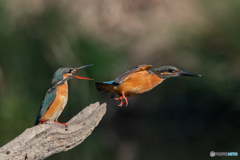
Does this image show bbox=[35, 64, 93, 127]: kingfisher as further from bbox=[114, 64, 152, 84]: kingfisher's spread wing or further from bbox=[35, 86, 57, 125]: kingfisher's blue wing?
bbox=[114, 64, 152, 84]: kingfisher's spread wing

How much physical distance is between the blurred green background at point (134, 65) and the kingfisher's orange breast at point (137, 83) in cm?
256

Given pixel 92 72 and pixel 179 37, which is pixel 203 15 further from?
pixel 92 72

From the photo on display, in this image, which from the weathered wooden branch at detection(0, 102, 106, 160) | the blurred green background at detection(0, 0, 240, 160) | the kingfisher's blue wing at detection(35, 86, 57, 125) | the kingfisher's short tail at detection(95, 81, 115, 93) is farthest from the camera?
the blurred green background at detection(0, 0, 240, 160)

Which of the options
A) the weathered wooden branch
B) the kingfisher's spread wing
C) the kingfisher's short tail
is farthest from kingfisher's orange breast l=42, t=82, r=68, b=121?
the kingfisher's spread wing

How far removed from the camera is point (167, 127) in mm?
6074

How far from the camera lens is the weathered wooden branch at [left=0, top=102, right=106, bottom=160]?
247 cm

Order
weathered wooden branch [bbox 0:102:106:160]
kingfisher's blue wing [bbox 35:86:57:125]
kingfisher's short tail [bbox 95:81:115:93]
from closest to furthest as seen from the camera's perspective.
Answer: weathered wooden branch [bbox 0:102:106:160] < kingfisher's blue wing [bbox 35:86:57:125] < kingfisher's short tail [bbox 95:81:115:93]

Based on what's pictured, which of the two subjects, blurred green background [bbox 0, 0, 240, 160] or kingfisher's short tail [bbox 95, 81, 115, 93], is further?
blurred green background [bbox 0, 0, 240, 160]

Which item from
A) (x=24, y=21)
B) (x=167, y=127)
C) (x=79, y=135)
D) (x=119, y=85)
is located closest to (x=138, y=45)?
(x=167, y=127)

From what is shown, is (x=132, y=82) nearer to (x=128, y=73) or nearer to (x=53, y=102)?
(x=128, y=73)

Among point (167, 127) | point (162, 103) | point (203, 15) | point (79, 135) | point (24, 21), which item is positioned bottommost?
point (167, 127)

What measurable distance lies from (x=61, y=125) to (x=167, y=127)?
11.8 feet

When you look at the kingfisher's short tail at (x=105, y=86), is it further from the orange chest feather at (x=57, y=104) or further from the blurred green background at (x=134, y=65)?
the blurred green background at (x=134, y=65)

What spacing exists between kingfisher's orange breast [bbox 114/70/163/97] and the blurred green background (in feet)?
8.40
